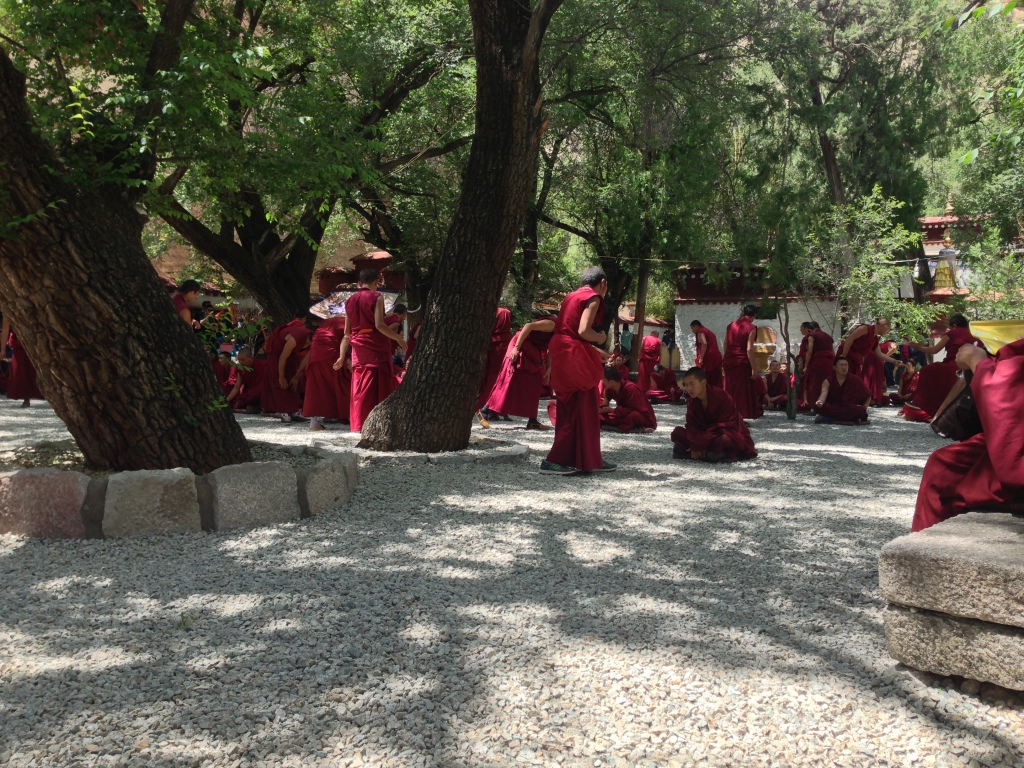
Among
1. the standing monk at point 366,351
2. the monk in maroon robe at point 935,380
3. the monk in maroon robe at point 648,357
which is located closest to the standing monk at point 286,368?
the standing monk at point 366,351

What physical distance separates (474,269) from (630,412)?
408 cm

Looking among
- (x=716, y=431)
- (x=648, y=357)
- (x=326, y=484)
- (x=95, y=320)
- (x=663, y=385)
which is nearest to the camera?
(x=95, y=320)

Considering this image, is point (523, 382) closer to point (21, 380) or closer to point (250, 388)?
point (250, 388)

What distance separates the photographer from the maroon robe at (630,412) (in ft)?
34.6

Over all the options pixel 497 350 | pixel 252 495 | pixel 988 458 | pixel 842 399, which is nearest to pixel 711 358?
pixel 842 399

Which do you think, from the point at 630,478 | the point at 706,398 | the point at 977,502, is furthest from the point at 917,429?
the point at 977,502

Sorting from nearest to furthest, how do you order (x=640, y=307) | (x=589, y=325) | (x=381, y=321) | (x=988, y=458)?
(x=988, y=458) < (x=589, y=325) < (x=381, y=321) < (x=640, y=307)

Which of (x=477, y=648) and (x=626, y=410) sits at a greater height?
(x=626, y=410)

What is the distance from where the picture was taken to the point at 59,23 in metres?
5.42

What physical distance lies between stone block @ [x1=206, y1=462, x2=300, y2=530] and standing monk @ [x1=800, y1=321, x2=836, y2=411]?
31.8 feet

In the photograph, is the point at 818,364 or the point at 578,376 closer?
the point at 578,376

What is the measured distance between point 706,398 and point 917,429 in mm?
5018

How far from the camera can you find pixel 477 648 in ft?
9.91

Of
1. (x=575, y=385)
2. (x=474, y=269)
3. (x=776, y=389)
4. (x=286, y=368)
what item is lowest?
(x=776, y=389)
